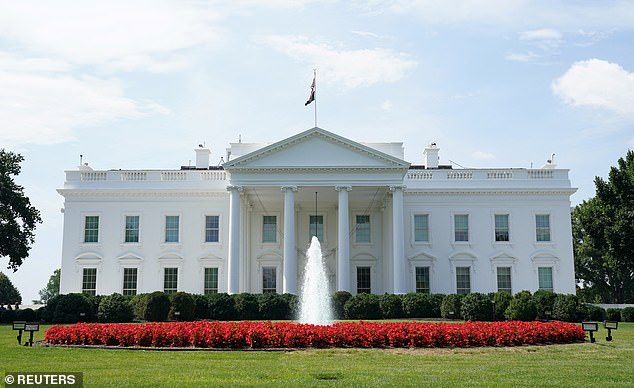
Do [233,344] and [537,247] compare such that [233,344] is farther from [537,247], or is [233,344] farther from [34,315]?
[537,247]

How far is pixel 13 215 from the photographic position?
136ft

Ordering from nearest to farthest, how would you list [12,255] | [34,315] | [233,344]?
[233,344] < [34,315] < [12,255]

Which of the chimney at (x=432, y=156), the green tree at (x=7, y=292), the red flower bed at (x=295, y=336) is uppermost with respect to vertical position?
the chimney at (x=432, y=156)

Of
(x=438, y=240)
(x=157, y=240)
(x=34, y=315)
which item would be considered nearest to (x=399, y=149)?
(x=438, y=240)

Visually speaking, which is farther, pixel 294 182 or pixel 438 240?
pixel 438 240

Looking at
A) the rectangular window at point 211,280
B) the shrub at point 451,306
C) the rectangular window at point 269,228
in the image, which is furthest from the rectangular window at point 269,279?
the shrub at point 451,306

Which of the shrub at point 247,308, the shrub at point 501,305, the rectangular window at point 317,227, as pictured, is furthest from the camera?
the rectangular window at point 317,227

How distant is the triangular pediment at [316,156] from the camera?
38094mm

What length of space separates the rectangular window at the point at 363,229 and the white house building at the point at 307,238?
2.18 ft

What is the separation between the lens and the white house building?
4162 centimetres

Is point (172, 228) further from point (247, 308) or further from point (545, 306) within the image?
point (545, 306)

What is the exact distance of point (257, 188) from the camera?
38812mm

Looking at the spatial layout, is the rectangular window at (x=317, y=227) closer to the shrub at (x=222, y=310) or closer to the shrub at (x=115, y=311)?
the shrub at (x=222, y=310)

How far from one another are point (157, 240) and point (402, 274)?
1543 cm
